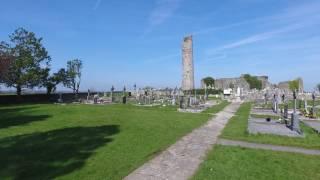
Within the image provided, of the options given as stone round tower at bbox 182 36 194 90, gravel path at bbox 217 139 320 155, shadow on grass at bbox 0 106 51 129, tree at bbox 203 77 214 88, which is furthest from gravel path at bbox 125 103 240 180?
tree at bbox 203 77 214 88

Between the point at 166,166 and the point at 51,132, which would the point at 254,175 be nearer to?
the point at 166,166

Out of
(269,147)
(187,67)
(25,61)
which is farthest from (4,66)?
(269,147)

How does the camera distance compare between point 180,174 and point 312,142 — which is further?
point 312,142

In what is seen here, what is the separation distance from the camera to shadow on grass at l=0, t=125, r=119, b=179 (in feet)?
24.8

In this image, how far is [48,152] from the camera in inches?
374

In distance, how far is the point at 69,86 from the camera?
52.3 metres

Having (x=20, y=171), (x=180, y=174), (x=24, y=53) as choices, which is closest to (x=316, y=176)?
(x=180, y=174)

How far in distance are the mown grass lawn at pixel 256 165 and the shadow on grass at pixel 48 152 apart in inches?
123

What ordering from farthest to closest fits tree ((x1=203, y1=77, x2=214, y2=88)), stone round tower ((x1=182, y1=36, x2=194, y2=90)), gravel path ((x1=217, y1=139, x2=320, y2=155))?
tree ((x1=203, y1=77, x2=214, y2=88))
stone round tower ((x1=182, y1=36, x2=194, y2=90))
gravel path ((x1=217, y1=139, x2=320, y2=155))

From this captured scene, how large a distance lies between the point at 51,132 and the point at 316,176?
9.29 m

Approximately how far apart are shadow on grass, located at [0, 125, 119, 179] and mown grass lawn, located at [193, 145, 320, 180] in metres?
3.12

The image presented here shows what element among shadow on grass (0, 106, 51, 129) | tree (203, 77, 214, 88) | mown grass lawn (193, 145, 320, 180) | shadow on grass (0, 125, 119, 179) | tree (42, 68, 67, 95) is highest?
tree (203, 77, 214, 88)

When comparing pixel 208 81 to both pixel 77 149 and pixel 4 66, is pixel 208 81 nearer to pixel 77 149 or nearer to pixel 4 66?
pixel 4 66

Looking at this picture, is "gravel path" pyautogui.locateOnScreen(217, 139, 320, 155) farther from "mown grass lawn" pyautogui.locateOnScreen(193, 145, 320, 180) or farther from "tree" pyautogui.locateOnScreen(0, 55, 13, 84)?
"tree" pyautogui.locateOnScreen(0, 55, 13, 84)
